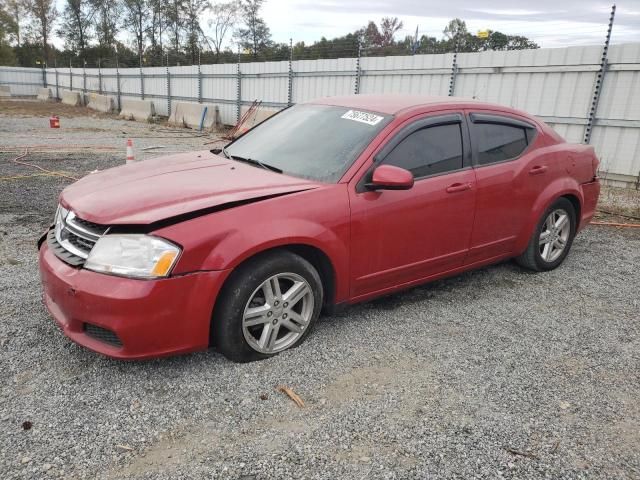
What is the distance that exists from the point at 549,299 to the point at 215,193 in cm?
302

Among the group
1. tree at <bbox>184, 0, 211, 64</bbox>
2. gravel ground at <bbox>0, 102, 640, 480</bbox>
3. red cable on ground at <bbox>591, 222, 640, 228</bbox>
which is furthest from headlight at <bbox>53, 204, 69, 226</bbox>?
tree at <bbox>184, 0, 211, 64</bbox>

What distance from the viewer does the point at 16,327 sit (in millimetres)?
3395

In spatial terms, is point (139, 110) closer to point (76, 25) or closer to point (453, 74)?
point (453, 74)

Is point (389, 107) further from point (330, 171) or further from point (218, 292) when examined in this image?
point (218, 292)

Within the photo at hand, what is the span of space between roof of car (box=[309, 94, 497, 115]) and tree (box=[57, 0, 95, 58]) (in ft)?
226

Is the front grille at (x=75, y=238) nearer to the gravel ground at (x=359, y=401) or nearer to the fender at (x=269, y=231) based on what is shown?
the fender at (x=269, y=231)

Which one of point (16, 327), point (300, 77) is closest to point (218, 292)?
point (16, 327)

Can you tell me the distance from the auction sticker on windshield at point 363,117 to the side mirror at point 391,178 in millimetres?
528

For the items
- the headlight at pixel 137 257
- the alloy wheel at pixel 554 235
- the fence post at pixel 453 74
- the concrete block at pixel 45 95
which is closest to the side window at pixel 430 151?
the alloy wheel at pixel 554 235

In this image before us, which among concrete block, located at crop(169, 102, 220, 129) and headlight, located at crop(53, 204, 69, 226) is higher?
headlight, located at crop(53, 204, 69, 226)

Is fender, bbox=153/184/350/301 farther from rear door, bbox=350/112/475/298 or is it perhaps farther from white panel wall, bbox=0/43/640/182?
white panel wall, bbox=0/43/640/182

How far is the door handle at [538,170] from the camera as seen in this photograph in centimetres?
440

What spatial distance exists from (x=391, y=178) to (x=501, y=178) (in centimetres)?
140

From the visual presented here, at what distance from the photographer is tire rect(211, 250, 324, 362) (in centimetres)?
288
